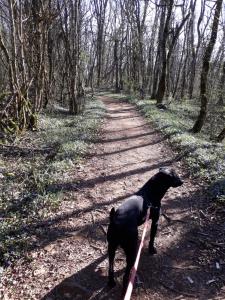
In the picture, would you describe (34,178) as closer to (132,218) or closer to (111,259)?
(111,259)

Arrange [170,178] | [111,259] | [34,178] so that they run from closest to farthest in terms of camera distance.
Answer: [111,259] < [170,178] < [34,178]

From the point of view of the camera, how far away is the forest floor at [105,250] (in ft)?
15.1

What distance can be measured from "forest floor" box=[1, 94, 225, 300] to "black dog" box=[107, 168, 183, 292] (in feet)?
1.33

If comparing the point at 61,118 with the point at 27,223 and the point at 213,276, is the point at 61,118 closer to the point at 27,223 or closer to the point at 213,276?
the point at 27,223

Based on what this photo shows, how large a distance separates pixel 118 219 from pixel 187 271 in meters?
1.77

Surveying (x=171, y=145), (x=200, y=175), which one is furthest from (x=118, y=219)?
(x=171, y=145)

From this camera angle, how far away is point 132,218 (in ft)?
13.8

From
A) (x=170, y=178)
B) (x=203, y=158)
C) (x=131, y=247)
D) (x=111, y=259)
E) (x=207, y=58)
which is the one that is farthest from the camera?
(x=207, y=58)

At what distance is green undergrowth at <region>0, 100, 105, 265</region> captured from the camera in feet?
18.9

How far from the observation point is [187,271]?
5012 mm

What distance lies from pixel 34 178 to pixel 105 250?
3.36 m

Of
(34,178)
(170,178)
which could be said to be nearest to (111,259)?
(170,178)

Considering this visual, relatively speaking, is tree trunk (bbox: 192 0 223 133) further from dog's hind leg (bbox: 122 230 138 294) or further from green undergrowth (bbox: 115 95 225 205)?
dog's hind leg (bbox: 122 230 138 294)

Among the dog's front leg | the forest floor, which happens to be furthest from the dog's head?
the forest floor
